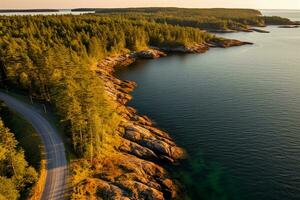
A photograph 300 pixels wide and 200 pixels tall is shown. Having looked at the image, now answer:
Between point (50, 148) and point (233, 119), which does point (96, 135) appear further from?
point (233, 119)

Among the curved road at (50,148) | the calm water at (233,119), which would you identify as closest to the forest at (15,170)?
the curved road at (50,148)

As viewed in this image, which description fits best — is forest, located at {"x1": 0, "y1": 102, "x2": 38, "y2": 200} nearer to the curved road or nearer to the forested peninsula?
the curved road

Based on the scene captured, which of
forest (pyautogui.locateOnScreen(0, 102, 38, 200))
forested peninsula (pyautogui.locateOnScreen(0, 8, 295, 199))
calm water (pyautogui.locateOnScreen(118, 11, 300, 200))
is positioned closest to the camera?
forest (pyautogui.locateOnScreen(0, 102, 38, 200))

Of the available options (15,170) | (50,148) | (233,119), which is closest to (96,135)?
(50,148)

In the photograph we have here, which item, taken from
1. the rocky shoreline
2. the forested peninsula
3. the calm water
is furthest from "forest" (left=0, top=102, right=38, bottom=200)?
the calm water

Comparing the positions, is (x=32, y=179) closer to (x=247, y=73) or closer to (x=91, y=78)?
(x=91, y=78)

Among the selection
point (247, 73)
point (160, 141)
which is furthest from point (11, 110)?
point (247, 73)

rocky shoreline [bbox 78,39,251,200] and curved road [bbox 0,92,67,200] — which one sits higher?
curved road [bbox 0,92,67,200]

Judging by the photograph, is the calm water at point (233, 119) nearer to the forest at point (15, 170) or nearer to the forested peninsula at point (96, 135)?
the forested peninsula at point (96, 135)
